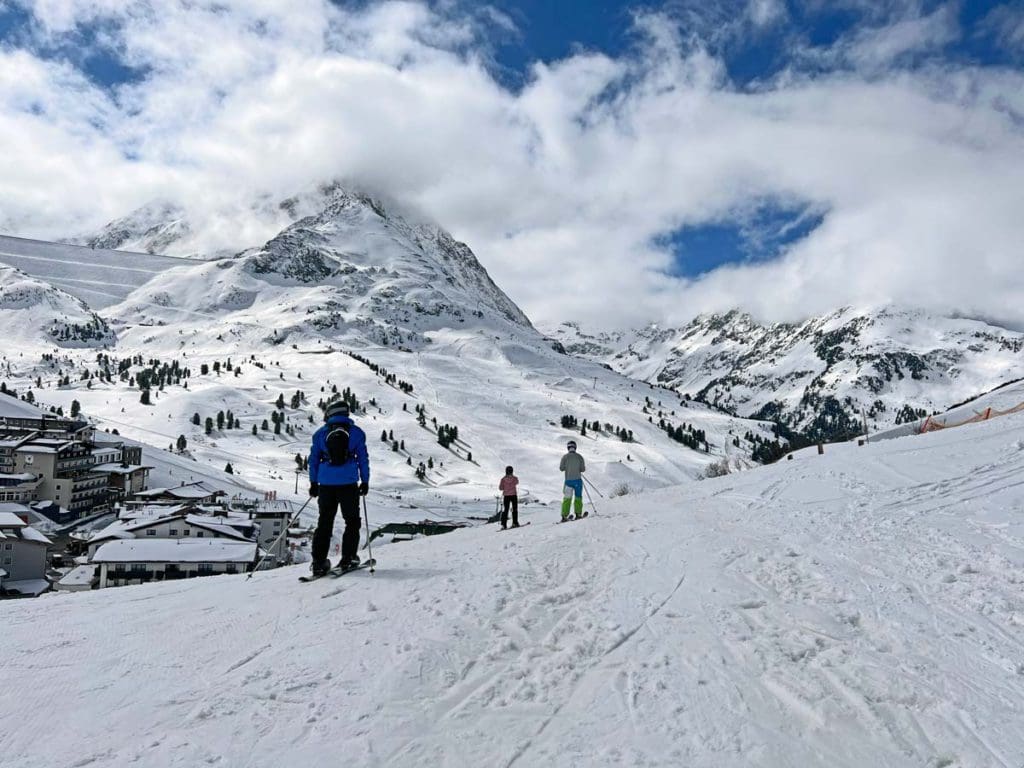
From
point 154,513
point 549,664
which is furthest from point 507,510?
point 154,513

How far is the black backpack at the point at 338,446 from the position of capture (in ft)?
32.9

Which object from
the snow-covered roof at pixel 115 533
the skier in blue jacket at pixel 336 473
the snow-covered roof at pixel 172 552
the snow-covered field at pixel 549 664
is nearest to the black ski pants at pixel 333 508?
the skier in blue jacket at pixel 336 473

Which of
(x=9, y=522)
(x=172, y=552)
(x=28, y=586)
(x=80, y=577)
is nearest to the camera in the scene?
(x=172, y=552)

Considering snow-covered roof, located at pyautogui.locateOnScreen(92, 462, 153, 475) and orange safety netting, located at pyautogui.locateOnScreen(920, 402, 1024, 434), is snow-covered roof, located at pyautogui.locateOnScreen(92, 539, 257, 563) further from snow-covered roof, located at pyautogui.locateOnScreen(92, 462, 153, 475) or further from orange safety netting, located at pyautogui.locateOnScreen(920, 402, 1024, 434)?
snow-covered roof, located at pyautogui.locateOnScreen(92, 462, 153, 475)

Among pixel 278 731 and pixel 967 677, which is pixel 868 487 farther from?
pixel 278 731

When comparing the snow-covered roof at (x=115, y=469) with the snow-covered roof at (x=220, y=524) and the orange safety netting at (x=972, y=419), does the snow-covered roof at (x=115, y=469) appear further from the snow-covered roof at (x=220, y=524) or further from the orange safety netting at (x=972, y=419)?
the orange safety netting at (x=972, y=419)

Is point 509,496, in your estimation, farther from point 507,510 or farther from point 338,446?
point 338,446

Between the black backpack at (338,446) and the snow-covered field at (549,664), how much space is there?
1900 mm

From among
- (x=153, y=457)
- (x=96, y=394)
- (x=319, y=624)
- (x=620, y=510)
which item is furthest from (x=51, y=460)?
(x=96, y=394)

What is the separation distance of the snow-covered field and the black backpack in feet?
6.23

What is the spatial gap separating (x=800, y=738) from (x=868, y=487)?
16048 millimetres

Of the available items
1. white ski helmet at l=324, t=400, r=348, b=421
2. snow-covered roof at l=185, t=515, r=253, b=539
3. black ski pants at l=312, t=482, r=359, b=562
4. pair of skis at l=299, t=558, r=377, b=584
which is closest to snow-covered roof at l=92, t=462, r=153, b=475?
snow-covered roof at l=185, t=515, r=253, b=539

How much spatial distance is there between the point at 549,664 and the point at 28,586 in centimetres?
6505

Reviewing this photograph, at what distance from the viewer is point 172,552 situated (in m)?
50.3
